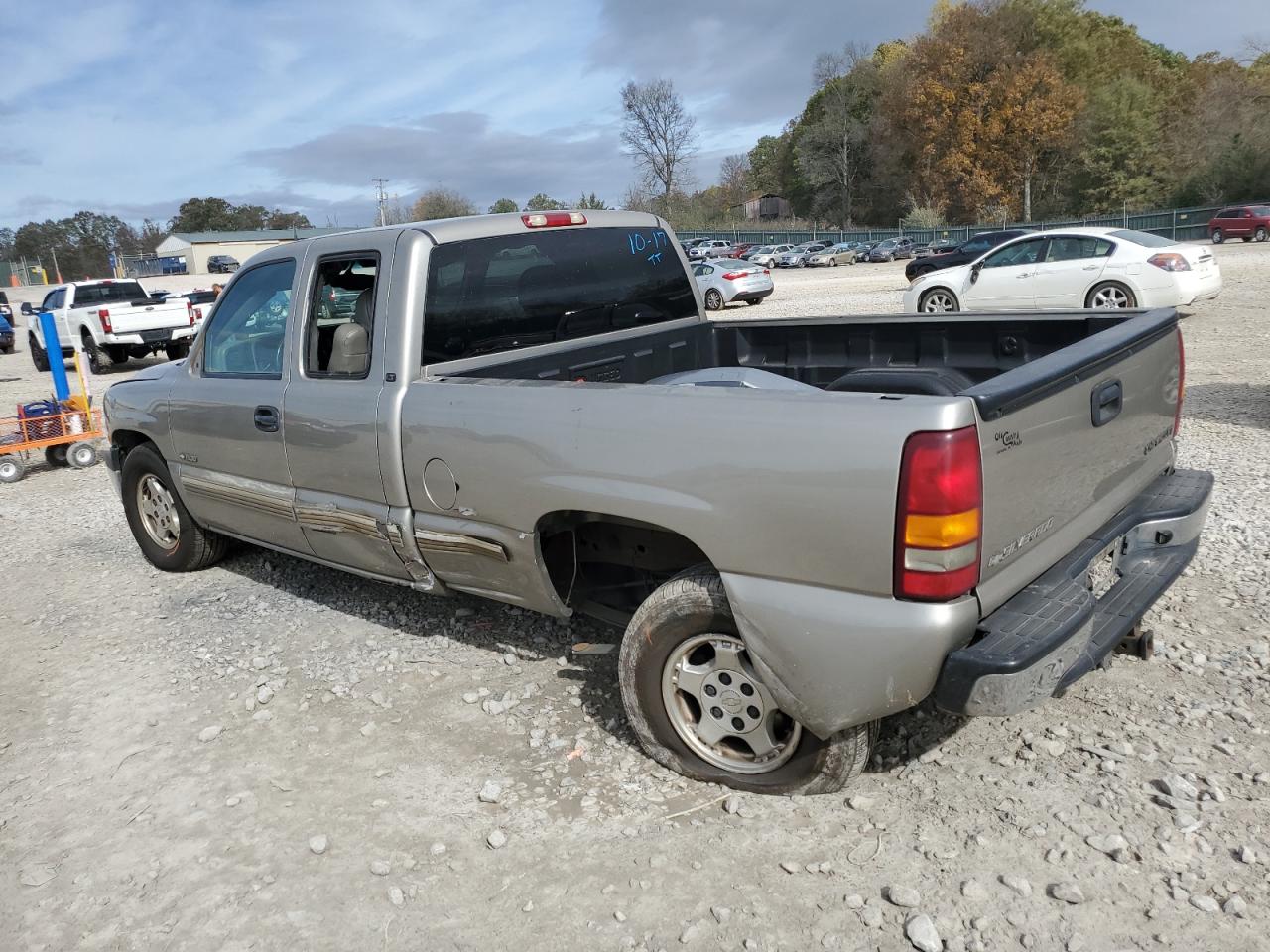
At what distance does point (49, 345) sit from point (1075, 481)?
32.2 feet

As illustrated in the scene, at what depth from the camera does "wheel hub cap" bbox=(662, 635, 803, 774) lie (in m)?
3.02

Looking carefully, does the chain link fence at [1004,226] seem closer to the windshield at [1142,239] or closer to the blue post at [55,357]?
the windshield at [1142,239]

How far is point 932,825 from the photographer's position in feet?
9.61

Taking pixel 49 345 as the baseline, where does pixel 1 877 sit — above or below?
below

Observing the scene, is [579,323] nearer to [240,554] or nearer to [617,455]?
[617,455]

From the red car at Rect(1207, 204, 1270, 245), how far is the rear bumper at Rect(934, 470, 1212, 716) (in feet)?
132

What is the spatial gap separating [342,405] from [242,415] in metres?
0.87

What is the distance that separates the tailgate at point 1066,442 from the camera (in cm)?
258

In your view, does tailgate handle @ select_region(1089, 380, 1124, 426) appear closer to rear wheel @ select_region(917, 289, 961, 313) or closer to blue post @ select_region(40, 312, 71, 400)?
blue post @ select_region(40, 312, 71, 400)

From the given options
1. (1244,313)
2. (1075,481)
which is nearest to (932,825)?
(1075,481)

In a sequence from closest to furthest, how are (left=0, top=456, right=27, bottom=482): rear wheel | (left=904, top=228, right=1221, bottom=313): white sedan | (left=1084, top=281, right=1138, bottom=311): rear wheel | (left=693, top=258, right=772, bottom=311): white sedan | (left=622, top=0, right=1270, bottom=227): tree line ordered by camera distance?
(left=0, top=456, right=27, bottom=482): rear wheel
(left=904, top=228, right=1221, bottom=313): white sedan
(left=1084, top=281, right=1138, bottom=311): rear wheel
(left=693, top=258, right=772, bottom=311): white sedan
(left=622, top=0, right=1270, bottom=227): tree line

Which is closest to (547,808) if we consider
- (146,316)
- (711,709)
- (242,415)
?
(711,709)

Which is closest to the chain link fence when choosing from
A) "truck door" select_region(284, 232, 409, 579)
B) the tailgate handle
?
the tailgate handle

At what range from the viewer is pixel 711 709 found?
3158 mm
